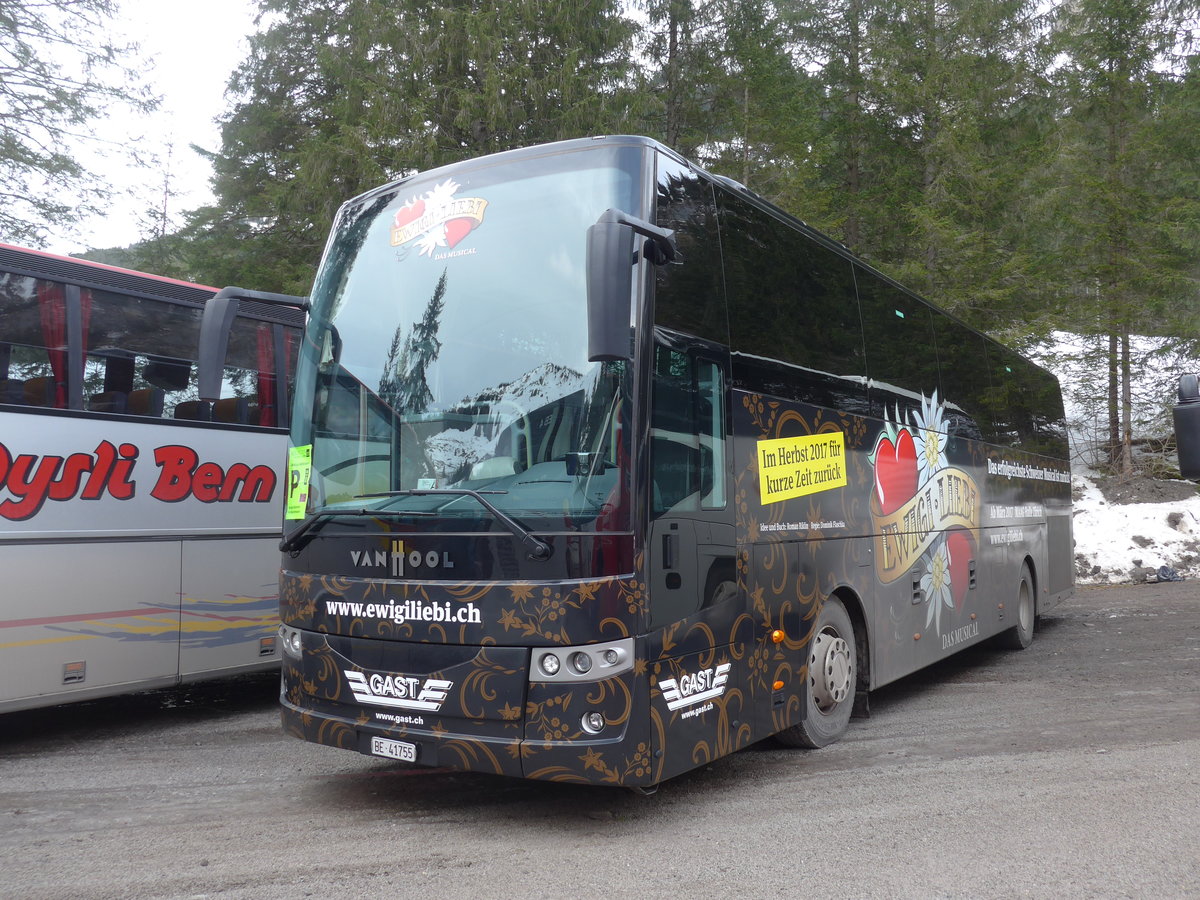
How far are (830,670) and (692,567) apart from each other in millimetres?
2035

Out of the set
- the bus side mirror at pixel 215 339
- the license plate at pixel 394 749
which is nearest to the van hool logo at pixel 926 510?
the license plate at pixel 394 749

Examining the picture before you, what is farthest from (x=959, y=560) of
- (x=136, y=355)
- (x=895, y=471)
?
(x=136, y=355)

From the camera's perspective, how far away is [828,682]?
21.5 feet

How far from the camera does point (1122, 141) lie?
2228cm

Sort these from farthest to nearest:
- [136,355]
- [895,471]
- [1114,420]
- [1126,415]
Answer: [1114,420] → [1126,415] → [895,471] → [136,355]

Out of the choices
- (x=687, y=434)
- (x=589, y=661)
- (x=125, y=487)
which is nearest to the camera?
(x=589, y=661)

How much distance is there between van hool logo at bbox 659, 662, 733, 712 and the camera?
482 cm

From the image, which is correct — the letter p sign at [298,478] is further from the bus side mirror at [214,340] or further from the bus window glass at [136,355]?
the bus window glass at [136,355]

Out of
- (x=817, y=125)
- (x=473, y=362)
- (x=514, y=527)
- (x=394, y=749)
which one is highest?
(x=817, y=125)

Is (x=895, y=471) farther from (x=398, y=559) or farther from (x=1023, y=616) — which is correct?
(x=1023, y=616)

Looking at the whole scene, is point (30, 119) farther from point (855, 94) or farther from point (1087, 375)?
point (1087, 375)

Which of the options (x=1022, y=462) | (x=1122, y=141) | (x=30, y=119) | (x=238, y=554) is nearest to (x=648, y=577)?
(x=238, y=554)

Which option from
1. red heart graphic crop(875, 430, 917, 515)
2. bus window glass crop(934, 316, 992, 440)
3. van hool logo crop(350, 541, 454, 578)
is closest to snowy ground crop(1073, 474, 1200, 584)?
bus window glass crop(934, 316, 992, 440)

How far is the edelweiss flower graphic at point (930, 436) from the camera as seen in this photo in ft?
27.8
